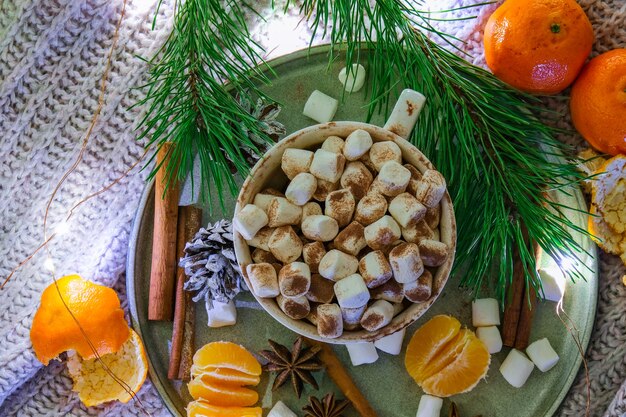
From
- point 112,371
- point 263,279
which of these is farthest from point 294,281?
point 112,371

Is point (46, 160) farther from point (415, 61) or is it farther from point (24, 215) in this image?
point (415, 61)

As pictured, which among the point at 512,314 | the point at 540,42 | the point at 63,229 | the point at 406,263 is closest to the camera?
the point at 406,263

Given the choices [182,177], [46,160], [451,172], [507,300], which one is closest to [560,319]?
[507,300]

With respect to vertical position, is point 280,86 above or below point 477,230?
above

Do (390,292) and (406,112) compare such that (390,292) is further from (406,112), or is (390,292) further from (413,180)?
(406,112)

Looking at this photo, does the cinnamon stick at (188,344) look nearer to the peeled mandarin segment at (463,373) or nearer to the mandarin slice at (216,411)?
the mandarin slice at (216,411)

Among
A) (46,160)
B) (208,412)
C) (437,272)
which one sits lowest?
(208,412)
